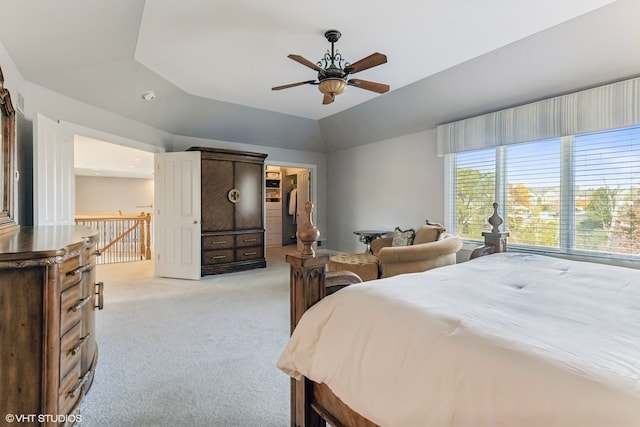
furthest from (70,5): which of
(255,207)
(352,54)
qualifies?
(255,207)

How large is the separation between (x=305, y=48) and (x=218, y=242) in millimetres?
3222

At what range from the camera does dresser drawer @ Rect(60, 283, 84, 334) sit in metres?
1.42

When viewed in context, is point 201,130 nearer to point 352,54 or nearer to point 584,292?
point 352,54

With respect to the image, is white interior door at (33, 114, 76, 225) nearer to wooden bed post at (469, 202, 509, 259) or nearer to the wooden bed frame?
the wooden bed frame

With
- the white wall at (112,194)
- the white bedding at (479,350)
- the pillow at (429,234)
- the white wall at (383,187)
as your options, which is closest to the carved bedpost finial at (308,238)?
the white bedding at (479,350)

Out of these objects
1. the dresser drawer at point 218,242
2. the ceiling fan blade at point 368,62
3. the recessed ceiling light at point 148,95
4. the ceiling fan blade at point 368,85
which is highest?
the recessed ceiling light at point 148,95

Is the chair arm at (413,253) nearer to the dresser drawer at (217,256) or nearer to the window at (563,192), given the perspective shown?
the window at (563,192)

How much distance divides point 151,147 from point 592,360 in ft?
17.5

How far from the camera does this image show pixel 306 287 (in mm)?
1358

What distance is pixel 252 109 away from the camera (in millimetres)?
5242

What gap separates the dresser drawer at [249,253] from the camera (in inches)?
210

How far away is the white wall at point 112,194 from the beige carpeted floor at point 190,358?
897 cm

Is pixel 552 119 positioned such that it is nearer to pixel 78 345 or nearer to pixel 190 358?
pixel 190 358

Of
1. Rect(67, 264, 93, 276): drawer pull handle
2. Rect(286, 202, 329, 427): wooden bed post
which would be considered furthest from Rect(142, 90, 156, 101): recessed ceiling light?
Rect(286, 202, 329, 427): wooden bed post
